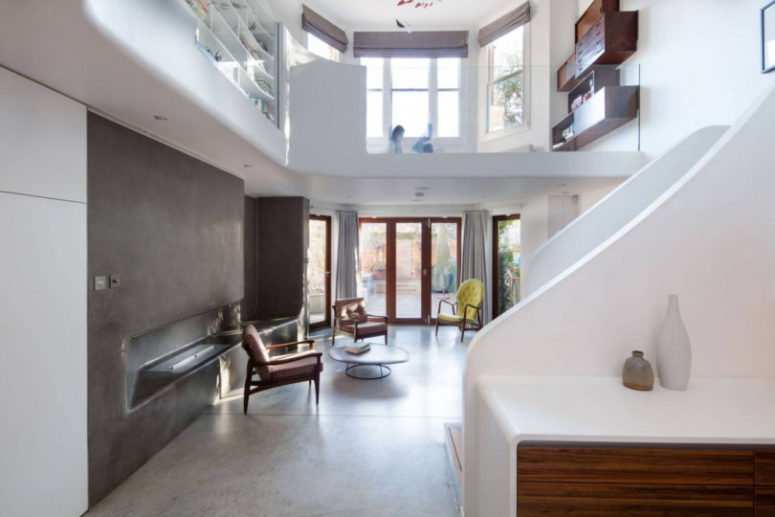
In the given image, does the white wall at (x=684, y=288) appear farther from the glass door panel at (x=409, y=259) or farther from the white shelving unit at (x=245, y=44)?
the glass door panel at (x=409, y=259)

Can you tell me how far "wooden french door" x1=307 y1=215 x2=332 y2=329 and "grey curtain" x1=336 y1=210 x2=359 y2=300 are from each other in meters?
0.26

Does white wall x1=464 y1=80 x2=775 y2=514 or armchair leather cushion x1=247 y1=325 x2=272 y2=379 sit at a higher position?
white wall x1=464 y1=80 x2=775 y2=514

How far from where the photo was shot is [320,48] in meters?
5.89

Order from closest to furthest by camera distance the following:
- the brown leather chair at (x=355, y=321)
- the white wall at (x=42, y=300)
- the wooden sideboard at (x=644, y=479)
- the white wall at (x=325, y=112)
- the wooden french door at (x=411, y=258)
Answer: the wooden sideboard at (x=644, y=479)
the white wall at (x=42, y=300)
the white wall at (x=325, y=112)
the brown leather chair at (x=355, y=321)
the wooden french door at (x=411, y=258)

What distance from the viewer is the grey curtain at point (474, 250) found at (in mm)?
6797

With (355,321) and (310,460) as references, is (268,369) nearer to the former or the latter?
(310,460)

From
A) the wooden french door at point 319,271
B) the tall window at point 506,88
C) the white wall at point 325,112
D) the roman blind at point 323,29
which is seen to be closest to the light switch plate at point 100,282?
the white wall at point 325,112

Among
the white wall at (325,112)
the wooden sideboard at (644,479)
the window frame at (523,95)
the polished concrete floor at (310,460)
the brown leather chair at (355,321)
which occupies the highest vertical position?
the window frame at (523,95)

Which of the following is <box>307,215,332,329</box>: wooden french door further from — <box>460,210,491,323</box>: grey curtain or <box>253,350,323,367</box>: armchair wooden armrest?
<box>253,350,323,367</box>: armchair wooden armrest

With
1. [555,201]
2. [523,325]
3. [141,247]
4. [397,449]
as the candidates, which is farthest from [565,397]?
[555,201]

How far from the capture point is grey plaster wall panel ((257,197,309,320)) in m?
5.81

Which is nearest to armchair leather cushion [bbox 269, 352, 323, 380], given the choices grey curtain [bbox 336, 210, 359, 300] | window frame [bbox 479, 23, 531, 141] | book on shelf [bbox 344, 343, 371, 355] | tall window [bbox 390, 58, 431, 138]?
book on shelf [bbox 344, 343, 371, 355]

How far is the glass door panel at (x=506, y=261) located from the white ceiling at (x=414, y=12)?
11.9ft

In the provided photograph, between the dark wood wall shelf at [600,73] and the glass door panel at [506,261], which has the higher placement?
the dark wood wall shelf at [600,73]
